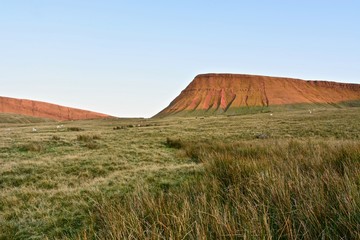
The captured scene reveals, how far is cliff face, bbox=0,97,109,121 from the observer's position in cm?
14650

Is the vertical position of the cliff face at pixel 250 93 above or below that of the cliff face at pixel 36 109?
above

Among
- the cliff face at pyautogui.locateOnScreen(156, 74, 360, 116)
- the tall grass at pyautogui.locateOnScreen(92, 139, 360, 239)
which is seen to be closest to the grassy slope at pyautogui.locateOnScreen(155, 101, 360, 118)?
the cliff face at pyautogui.locateOnScreen(156, 74, 360, 116)

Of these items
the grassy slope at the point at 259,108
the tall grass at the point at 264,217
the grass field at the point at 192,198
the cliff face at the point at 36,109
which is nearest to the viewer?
the tall grass at the point at 264,217

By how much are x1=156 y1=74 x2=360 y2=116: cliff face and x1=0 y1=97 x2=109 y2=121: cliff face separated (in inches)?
2093

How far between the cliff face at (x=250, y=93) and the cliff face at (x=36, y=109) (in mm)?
53158

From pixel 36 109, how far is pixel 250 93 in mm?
104786

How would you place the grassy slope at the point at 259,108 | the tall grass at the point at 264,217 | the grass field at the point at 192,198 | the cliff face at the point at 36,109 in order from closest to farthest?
the tall grass at the point at 264,217
the grass field at the point at 192,198
the grassy slope at the point at 259,108
the cliff face at the point at 36,109

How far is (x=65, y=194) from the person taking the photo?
6.55 meters

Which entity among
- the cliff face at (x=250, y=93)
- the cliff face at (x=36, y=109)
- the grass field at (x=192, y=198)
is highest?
the cliff face at (x=250, y=93)

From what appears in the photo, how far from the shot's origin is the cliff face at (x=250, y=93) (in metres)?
124

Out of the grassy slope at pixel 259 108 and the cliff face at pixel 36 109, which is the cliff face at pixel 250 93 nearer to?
the grassy slope at pixel 259 108

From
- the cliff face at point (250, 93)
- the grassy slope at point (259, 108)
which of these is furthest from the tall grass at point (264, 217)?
the cliff face at point (250, 93)

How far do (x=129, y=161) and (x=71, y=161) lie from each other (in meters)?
2.30

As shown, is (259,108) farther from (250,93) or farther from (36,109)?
(36,109)
